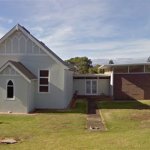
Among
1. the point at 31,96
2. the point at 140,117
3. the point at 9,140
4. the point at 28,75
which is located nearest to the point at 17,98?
the point at 31,96

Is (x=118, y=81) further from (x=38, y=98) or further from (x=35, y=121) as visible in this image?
(x=35, y=121)

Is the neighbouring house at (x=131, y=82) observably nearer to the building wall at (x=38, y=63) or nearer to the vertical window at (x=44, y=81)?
the building wall at (x=38, y=63)

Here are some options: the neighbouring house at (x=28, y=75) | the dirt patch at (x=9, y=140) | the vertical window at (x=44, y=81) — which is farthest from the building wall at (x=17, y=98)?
the dirt patch at (x=9, y=140)

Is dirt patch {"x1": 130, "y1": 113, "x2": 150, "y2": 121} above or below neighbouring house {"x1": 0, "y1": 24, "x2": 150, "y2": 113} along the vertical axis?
below

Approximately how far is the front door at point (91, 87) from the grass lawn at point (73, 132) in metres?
17.6

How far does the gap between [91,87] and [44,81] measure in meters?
15.6

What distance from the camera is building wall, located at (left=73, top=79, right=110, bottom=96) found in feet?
140

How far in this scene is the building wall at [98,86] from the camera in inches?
1686

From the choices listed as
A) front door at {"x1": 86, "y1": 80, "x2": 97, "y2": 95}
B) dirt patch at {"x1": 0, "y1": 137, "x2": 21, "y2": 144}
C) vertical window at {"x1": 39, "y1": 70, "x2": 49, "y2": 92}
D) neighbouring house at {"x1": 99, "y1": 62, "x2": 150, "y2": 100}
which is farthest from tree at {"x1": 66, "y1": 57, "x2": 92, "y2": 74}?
dirt patch at {"x1": 0, "y1": 137, "x2": 21, "y2": 144}

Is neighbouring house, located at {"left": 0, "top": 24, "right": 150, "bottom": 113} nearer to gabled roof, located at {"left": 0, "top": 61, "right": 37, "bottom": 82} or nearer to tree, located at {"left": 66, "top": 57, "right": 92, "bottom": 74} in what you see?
gabled roof, located at {"left": 0, "top": 61, "right": 37, "bottom": 82}

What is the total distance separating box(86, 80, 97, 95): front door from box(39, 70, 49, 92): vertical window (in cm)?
1552

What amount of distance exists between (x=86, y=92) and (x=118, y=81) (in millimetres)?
6149

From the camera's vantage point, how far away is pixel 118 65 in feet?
127

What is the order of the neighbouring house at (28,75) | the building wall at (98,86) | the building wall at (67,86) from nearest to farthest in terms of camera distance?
1. the neighbouring house at (28,75)
2. the building wall at (67,86)
3. the building wall at (98,86)
